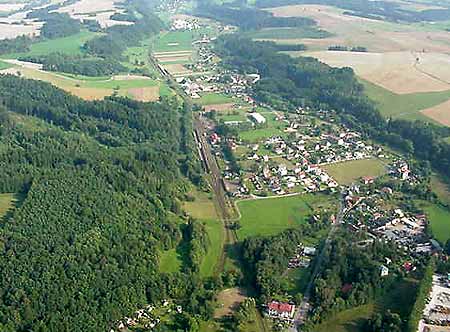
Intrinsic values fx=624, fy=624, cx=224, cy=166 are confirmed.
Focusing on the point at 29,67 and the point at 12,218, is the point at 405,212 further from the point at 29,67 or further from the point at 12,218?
the point at 29,67

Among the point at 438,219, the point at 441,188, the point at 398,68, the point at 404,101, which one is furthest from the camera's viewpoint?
the point at 398,68

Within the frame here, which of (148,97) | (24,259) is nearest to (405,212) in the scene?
(24,259)

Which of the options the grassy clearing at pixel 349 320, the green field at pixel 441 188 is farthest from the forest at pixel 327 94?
the grassy clearing at pixel 349 320

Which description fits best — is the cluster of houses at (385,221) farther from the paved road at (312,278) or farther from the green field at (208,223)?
the green field at (208,223)

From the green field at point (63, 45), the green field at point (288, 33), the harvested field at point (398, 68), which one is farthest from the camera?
the green field at point (288, 33)

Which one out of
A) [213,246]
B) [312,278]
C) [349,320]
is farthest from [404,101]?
[349,320]

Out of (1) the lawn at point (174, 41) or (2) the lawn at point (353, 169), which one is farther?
(1) the lawn at point (174, 41)

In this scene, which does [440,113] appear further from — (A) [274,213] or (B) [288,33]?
(B) [288,33]
